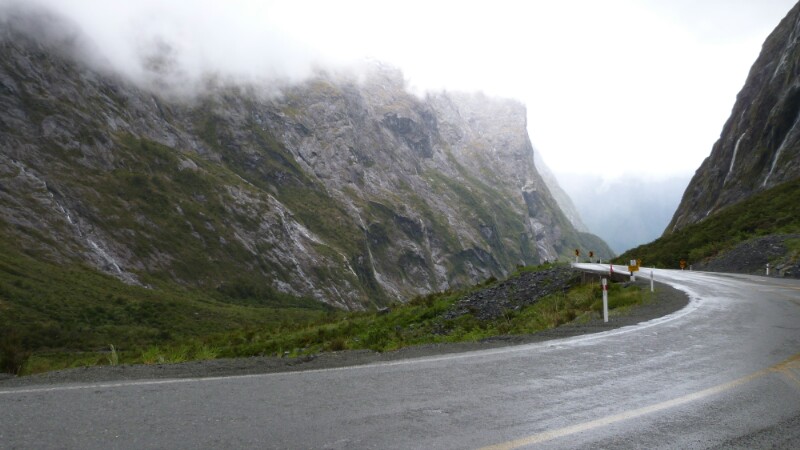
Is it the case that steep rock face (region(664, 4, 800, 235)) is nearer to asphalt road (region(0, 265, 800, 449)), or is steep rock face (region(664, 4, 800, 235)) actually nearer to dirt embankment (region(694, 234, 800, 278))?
dirt embankment (region(694, 234, 800, 278))

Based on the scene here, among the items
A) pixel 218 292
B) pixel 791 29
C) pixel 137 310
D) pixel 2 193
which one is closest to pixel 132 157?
pixel 2 193

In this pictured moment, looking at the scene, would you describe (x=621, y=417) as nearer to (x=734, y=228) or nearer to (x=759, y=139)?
(x=734, y=228)

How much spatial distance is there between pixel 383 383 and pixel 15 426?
13.8 ft

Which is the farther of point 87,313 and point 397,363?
point 87,313

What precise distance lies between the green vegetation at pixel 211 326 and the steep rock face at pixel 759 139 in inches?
2191

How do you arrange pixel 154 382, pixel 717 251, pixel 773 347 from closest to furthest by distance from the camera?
pixel 154 382, pixel 773 347, pixel 717 251

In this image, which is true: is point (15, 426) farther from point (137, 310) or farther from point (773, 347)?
point (137, 310)

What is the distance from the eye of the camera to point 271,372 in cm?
871

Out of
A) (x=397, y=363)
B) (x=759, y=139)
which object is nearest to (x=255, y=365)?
(x=397, y=363)

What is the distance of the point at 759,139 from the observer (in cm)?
7912

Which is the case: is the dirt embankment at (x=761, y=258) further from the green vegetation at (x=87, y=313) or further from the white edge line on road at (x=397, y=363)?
the green vegetation at (x=87, y=313)

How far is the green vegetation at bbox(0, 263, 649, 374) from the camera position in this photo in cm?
1686

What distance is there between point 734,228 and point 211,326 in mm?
69513

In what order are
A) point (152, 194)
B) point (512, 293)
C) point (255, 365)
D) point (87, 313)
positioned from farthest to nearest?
point (152, 194) → point (87, 313) → point (512, 293) → point (255, 365)
